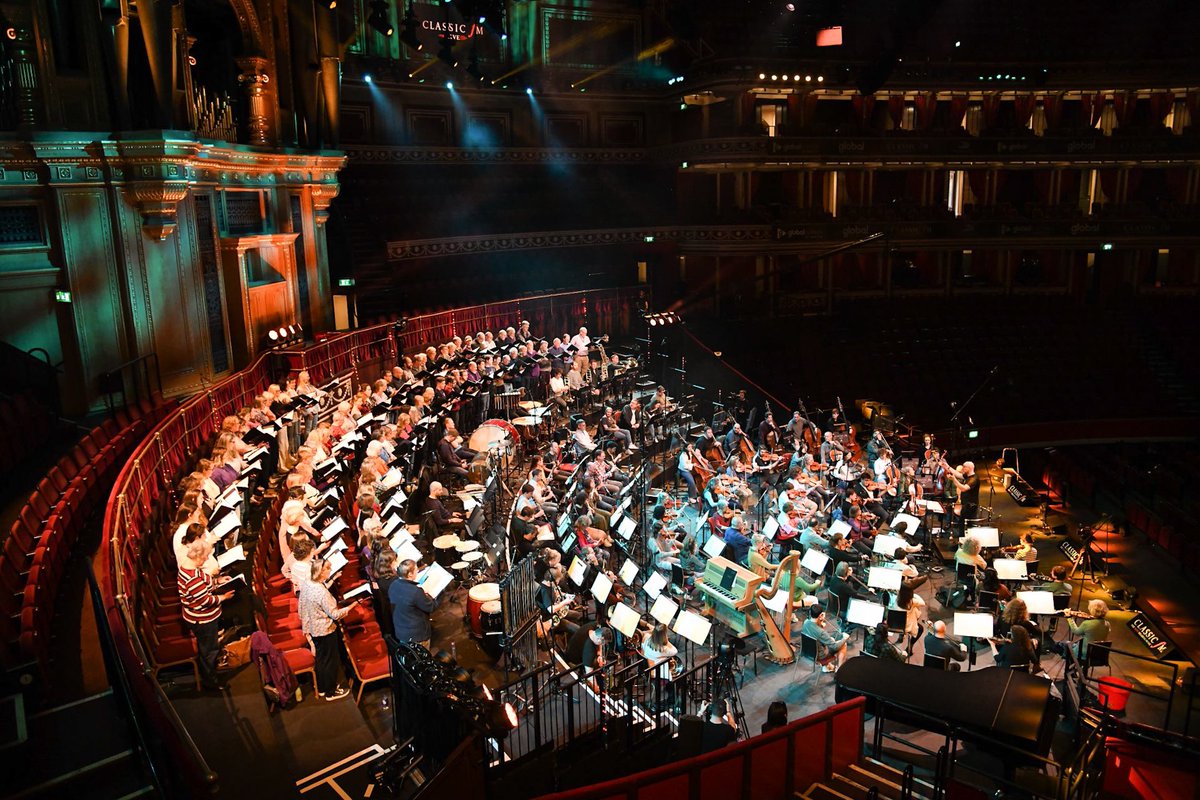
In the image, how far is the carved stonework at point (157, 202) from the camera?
1409cm

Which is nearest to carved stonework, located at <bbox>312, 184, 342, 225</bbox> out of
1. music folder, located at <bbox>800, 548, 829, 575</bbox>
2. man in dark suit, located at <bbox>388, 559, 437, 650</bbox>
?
man in dark suit, located at <bbox>388, 559, 437, 650</bbox>

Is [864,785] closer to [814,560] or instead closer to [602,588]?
[602,588]

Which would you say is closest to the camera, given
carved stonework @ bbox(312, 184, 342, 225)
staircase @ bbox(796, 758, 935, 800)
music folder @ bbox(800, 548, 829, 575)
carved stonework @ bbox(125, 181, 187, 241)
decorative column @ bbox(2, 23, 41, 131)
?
staircase @ bbox(796, 758, 935, 800)

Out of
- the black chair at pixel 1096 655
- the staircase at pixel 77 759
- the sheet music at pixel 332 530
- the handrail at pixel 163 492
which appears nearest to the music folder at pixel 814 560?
the black chair at pixel 1096 655

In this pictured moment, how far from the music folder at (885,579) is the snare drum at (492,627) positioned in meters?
4.96

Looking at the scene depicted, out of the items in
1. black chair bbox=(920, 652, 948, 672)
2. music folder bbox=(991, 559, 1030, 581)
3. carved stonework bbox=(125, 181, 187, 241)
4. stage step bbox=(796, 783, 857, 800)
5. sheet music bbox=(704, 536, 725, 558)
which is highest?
carved stonework bbox=(125, 181, 187, 241)

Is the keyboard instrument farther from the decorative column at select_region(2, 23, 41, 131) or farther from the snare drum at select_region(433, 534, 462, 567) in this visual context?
the decorative column at select_region(2, 23, 41, 131)

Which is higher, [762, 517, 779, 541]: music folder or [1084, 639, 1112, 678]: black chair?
[762, 517, 779, 541]: music folder

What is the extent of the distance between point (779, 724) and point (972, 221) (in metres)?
26.8

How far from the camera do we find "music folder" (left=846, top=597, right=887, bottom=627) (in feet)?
35.9

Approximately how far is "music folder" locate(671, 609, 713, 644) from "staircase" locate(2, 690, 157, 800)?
573 cm

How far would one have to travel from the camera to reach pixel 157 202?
14281 mm

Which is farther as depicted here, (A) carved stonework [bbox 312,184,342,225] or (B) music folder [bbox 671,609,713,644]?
(A) carved stonework [bbox 312,184,342,225]

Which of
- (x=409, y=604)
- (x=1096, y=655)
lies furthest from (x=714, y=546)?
(x=1096, y=655)
